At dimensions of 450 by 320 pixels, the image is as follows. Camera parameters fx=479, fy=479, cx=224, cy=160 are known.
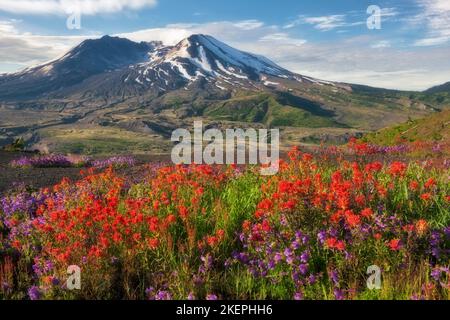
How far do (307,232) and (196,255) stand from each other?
4.78 feet

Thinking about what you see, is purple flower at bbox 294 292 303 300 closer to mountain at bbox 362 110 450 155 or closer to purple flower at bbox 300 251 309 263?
purple flower at bbox 300 251 309 263

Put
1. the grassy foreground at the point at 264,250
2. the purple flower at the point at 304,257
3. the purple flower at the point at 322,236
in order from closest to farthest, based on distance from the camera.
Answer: the grassy foreground at the point at 264,250 → the purple flower at the point at 304,257 → the purple flower at the point at 322,236

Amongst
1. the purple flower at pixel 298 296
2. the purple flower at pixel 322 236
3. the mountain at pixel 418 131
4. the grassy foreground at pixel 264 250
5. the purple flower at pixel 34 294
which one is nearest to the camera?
the purple flower at pixel 298 296

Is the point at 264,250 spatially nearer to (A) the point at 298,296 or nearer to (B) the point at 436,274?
(A) the point at 298,296

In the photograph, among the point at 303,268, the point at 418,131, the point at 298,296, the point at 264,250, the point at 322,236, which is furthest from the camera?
the point at 418,131

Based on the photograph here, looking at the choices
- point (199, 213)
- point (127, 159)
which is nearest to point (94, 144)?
point (127, 159)

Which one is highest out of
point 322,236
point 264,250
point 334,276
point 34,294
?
point 322,236

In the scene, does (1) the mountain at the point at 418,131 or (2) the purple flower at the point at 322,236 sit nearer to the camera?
(2) the purple flower at the point at 322,236

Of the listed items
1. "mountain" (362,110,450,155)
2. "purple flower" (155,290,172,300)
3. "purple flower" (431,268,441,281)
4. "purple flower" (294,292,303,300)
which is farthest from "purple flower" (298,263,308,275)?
"mountain" (362,110,450,155)

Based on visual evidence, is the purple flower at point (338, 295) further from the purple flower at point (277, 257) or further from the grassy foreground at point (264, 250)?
the purple flower at point (277, 257)

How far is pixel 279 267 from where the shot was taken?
5680 millimetres

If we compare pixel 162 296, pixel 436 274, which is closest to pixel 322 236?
pixel 436 274

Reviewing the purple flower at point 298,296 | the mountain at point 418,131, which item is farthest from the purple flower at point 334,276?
the mountain at point 418,131

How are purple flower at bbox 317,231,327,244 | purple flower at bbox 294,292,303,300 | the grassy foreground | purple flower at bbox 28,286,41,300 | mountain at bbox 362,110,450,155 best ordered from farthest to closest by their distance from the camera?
mountain at bbox 362,110,450,155, purple flower at bbox 317,231,327,244, the grassy foreground, purple flower at bbox 28,286,41,300, purple flower at bbox 294,292,303,300
